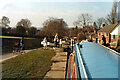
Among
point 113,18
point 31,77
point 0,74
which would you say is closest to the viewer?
point 31,77

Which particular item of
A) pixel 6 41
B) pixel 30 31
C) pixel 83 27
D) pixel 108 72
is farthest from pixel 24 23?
pixel 108 72

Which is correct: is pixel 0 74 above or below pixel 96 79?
below

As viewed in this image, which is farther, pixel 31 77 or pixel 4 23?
pixel 4 23

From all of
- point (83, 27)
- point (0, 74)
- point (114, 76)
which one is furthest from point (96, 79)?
point (83, 27)

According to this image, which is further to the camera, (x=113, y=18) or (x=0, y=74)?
(x=113, y=18)

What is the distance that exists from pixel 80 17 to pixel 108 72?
38.7 metres

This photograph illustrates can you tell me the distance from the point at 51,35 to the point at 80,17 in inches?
742

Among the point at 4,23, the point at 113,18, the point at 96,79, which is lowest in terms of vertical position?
the point at 96,79

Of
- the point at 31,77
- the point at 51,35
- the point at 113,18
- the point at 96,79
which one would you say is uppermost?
the point at 113,18

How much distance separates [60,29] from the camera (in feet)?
80.1

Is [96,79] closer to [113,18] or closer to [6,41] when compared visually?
[6,41]

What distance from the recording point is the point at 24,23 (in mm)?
26156

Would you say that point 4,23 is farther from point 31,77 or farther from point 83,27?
point 83,27

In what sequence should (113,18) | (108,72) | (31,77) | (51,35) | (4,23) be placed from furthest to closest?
(113,18), (51,35), (4,23), (31,77), (108,72)
